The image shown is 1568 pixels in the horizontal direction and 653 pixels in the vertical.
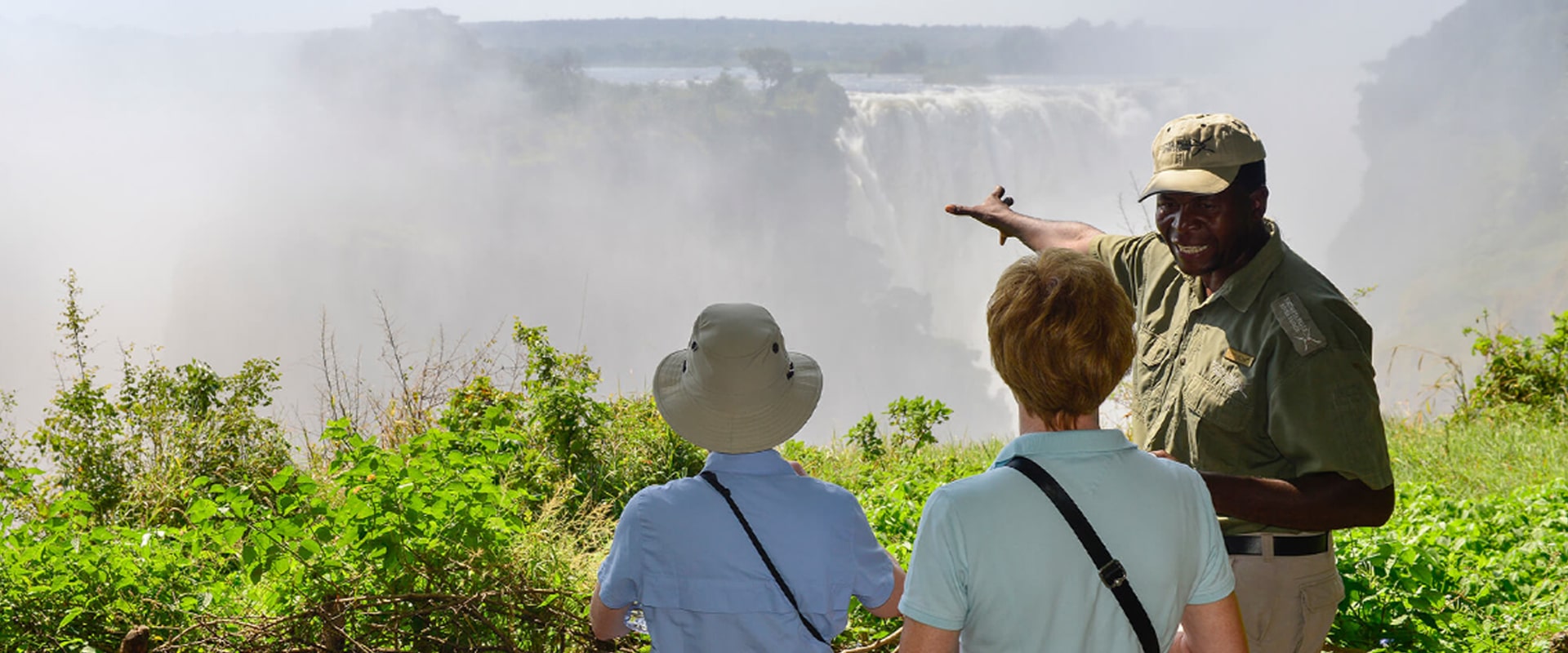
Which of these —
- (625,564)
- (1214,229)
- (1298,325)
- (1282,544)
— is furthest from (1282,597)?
(625,564)

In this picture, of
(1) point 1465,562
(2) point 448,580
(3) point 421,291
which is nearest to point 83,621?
(2) point 448,580

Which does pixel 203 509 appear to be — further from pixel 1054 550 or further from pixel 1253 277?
pixel 1253 277

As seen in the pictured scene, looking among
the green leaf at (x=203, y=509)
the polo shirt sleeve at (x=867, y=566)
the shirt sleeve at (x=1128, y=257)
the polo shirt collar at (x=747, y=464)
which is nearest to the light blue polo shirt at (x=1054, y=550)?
the polo shirt sleeve at (x=867, y=566)

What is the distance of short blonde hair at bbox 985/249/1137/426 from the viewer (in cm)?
169

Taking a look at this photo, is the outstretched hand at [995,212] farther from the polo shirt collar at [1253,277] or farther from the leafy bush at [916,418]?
the leafy bush at [916,418]

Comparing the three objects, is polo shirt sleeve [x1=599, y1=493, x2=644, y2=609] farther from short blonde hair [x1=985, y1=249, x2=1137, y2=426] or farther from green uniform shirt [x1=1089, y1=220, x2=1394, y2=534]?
green uniform shirt [x1=1089, y1=220, x2=1394, y2=534]

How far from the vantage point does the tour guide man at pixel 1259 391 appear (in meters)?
2.24

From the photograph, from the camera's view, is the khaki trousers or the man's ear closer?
the khaki trousers

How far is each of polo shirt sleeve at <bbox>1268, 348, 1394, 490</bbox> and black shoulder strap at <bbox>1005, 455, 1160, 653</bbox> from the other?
747 mm

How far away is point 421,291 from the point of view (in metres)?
38.9

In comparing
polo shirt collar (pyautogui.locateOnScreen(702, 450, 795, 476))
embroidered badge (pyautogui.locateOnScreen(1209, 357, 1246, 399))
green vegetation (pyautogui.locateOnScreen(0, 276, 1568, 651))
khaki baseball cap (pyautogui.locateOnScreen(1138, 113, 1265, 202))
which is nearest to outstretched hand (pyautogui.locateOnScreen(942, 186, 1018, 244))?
khaki baseball cap (pyautogui.locateOnScreen(1138, 113, 1265, 202))

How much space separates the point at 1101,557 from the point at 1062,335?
30 cm

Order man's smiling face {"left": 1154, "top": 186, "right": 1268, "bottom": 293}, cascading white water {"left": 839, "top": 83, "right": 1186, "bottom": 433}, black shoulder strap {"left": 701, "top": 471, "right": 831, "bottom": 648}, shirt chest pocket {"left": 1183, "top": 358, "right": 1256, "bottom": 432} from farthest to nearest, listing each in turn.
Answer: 1. cascading white water {"left": 839, "top": 83, "right": 1186, "bottom": 433}
2. man's smiling face {"left": 1154, "top": 186, "right": 1268, "bottom": 293}
3. shirt chest pocket {"left": 1183, "top": 358, "right": 1256, "bottom": 432}
4. black shoulder strap {"left": 701, "top": 471, "right": 831, "bottom": 648}

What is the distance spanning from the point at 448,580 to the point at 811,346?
4027 cm
